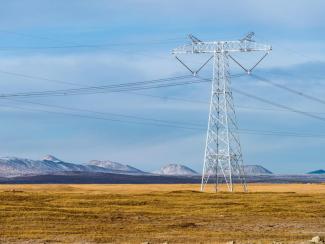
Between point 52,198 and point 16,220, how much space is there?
3228cm

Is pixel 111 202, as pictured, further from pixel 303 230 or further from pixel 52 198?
pixel 303 230

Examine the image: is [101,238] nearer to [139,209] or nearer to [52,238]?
[52,238]

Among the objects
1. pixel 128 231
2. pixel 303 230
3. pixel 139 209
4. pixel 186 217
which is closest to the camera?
pixel 128 231

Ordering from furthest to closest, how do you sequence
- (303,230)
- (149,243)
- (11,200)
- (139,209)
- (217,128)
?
(217,128) < (11,200) < (139,209) < (303,230) < (149,243)

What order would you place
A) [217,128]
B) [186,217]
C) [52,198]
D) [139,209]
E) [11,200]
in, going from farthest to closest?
[217,128] → [52,198] → [11,200] → [139,209] → [186,217]

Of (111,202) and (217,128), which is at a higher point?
(217,128)

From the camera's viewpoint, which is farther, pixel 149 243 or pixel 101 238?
pixel 101 238

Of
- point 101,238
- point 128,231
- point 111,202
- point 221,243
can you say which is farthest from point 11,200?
point 221,243

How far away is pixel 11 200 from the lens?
8275 cm

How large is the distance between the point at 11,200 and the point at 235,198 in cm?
2679

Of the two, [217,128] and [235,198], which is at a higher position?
[217,128]

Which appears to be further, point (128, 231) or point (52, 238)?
point (128, 231)

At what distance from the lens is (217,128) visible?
99438 mm

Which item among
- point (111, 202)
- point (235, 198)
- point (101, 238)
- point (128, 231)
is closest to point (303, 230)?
point (128, 231)
